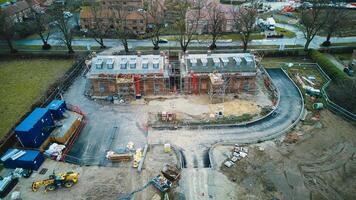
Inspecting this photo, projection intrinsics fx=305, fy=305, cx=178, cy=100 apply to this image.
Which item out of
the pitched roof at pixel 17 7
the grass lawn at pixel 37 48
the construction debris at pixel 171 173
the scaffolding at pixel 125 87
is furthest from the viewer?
the pitched roof at pixel 17 7

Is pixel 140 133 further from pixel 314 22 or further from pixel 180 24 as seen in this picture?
pixel 314 22

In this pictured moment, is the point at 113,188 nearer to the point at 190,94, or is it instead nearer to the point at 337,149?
the point at 190,94

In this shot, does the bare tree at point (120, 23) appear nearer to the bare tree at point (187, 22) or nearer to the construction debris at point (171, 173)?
the bare tree at point (187, 22)

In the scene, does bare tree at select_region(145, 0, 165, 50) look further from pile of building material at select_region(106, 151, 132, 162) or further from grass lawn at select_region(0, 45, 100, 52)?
pile of building material at select_region(106, 151, 132, 162)

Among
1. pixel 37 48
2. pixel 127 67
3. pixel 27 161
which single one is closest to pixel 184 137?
pixel 127 67

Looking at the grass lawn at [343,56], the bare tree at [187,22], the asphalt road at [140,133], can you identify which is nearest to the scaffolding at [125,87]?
the asphalt road at [140,133]

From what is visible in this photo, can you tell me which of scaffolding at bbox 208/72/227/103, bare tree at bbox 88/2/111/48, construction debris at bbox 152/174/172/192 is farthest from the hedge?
bare tree at bbox 88/2/111/48
